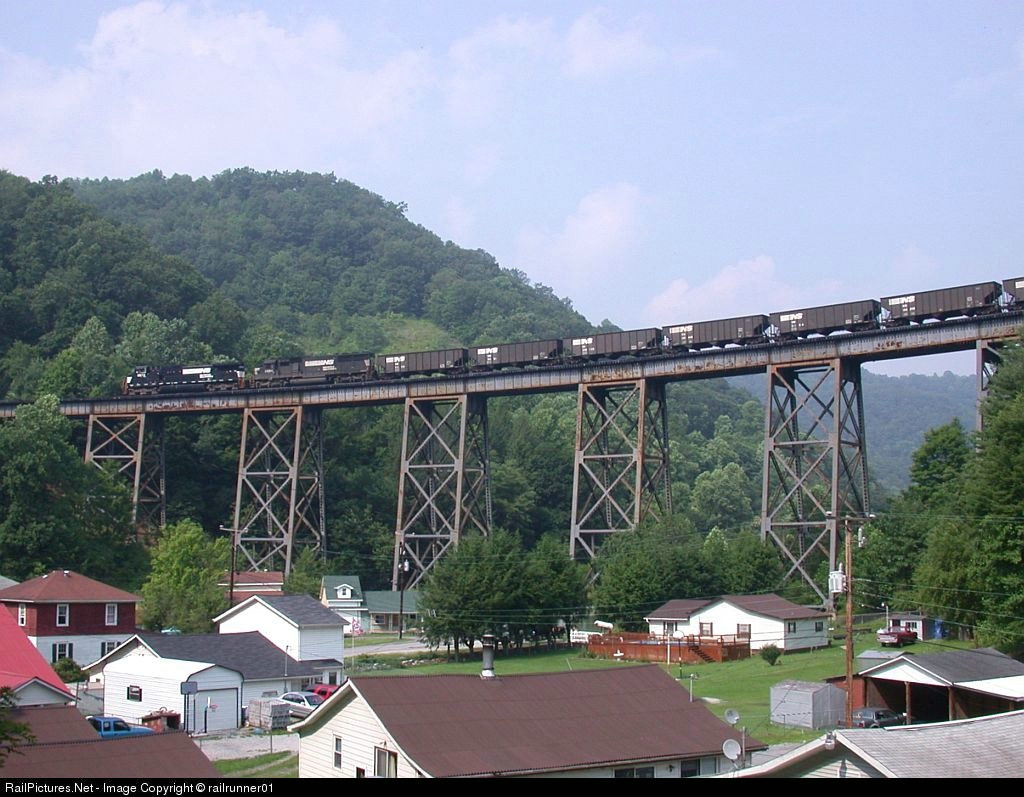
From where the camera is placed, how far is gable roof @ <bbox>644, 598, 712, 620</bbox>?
1891 inches

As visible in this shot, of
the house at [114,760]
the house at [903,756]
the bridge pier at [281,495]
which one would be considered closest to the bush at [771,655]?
the house at [903,756]

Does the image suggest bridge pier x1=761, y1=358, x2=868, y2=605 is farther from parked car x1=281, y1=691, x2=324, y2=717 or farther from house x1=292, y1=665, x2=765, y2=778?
house x1=292, y1=665, x2=765, y2=778

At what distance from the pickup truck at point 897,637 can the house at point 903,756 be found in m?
28.8

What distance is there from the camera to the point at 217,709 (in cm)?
3522

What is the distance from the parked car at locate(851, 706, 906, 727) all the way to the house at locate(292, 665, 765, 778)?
913cm

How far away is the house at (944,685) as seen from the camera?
1156 inches

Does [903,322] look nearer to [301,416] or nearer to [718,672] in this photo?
[718,672]

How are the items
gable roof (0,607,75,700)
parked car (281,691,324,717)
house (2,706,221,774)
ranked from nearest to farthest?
1. house (2,706,221,774)
2. gable roof (0,607,75,700)
3. parked car (281,691,324,717)

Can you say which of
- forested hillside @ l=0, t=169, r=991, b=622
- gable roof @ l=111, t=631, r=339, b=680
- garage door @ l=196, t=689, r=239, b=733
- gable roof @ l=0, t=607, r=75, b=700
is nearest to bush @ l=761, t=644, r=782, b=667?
forested hillside @ l=0, t=169, r=991, b=622

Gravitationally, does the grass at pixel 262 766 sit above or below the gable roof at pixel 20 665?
below

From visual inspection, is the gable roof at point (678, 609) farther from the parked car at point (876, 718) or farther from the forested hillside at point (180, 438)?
the parked car at point (876, 718)

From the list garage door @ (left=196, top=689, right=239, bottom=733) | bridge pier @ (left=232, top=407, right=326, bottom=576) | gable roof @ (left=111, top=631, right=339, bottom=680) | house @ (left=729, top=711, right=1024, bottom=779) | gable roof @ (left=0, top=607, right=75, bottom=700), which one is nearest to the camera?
house @ (left=729, top=711, right=1024, bottom=779)

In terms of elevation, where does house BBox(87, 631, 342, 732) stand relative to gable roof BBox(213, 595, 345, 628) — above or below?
below

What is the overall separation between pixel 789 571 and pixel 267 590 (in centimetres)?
2865
